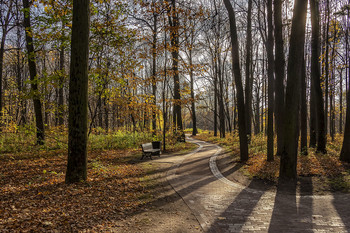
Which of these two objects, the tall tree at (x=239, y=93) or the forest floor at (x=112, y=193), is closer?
the forest floor at (x=112, y=193)

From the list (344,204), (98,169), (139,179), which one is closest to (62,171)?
(98,169)

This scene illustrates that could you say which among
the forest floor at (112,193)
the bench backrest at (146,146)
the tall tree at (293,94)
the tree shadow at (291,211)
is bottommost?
the tree shadow at (291,211)

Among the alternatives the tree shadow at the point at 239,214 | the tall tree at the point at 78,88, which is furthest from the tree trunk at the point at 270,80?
the tall tree at the point at 78,88

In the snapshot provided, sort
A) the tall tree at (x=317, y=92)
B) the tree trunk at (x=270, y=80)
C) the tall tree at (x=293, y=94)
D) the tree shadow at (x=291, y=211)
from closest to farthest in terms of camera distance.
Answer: the tree shadow at (x=291, y=211) → the tall tree at (x=293, y=94) → the tree trunk at (x=270, y=80) → the tall tree at (x=317, y=92)

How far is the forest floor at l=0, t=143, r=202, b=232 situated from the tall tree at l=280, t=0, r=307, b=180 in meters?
4.12

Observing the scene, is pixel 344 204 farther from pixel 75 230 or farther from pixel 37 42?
pixel 37 42

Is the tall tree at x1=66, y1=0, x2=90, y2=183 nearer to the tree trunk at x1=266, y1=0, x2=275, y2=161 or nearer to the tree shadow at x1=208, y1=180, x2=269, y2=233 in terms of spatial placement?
the tree shadow at x1=208, y1=180, x2=269, y2=233

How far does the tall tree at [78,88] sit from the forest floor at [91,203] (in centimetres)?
87

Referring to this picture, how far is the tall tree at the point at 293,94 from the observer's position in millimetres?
7031

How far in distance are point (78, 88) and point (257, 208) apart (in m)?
5.79

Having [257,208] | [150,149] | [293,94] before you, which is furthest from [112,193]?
[293,94]

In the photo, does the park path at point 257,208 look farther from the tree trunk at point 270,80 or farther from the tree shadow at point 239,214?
→ the tree trunk at point 270,80

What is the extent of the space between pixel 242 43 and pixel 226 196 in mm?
21824

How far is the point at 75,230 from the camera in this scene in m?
3.78
